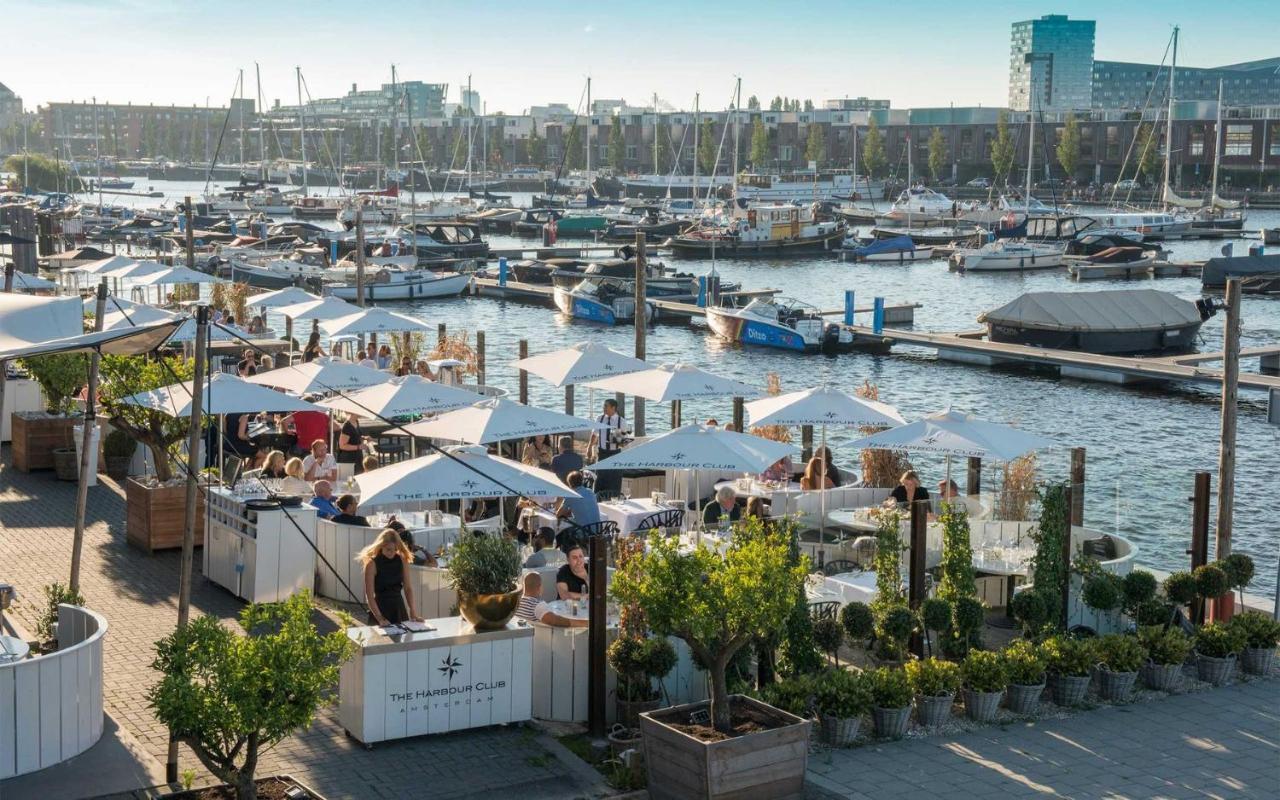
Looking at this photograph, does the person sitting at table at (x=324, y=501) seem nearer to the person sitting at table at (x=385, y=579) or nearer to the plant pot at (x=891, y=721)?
the person sitting at table at (x=385, y=579)

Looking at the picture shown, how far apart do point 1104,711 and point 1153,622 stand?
6.68 ft

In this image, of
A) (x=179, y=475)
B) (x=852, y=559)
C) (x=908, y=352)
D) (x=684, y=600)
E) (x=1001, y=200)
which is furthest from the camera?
(x=1001, y=200)

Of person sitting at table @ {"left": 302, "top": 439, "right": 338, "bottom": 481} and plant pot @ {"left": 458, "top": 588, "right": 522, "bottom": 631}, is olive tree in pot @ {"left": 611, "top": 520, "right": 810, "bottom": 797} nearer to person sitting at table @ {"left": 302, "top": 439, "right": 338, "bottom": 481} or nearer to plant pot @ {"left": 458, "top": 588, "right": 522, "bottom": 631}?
plant pot @ {"left": 458, "top": 588, "right": 522, "bottom": 631}

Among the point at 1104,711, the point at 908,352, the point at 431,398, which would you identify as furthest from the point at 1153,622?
the point at 908,352

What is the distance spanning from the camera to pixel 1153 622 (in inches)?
591

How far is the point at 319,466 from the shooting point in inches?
767

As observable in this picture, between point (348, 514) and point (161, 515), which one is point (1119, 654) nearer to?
point (348, 514)

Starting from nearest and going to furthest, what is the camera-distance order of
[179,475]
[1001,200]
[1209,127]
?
[179,475]
[1001,200]
[1209,127]

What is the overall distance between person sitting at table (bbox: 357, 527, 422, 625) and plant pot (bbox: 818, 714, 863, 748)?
407 cm

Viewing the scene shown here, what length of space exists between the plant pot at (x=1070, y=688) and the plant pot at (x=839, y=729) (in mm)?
2236

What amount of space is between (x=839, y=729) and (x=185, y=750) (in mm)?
5103

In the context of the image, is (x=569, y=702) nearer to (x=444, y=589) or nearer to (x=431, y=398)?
(x=444, y=589)

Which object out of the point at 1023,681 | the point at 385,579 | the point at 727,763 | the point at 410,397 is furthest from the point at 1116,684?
the point at 410,397

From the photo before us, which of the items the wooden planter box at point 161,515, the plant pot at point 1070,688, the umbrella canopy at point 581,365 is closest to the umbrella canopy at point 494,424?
the wooden planter box at point 161,515
